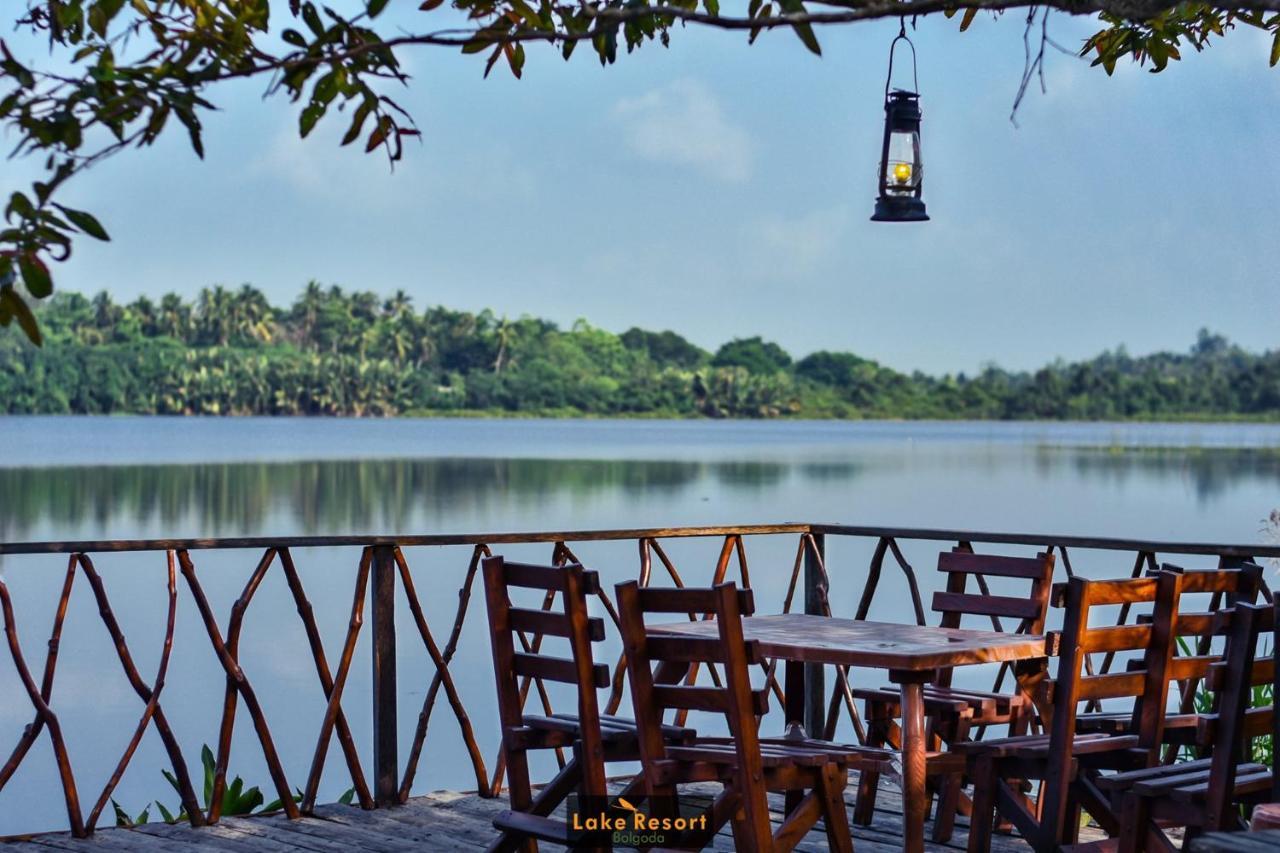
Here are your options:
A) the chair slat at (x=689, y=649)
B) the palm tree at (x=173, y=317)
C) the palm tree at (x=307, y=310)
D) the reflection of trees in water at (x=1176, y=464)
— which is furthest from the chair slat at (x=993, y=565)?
the palm tree at (x=307, y=310)

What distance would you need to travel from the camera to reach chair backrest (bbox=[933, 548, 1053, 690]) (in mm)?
4684

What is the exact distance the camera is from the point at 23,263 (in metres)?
2.32

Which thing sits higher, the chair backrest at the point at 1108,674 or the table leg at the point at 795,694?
the chair backrest at the point at 1108,674

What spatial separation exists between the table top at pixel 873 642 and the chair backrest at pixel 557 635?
23cm

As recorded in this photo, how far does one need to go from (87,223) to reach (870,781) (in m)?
3.29

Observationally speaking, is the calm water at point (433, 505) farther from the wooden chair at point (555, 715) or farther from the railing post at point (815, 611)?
the wooden chair at point (555, 715)

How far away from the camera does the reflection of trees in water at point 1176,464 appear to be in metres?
52.9

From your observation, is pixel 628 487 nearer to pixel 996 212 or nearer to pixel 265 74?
pixel 996 212

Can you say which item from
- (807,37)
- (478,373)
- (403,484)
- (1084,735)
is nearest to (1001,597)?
(1084,735)

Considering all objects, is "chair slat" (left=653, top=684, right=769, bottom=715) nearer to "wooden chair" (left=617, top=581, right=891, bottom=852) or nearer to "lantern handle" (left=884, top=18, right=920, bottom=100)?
"wooden chair" (left=617, top=581, right=891, bottom=852)

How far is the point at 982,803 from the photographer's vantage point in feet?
13.6

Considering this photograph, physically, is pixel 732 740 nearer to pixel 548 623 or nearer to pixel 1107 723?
pixel 548 623

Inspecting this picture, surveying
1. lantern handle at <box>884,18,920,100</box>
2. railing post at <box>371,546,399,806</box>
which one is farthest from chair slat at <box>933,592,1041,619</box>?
railing post at <box>371,546,399,806</box>

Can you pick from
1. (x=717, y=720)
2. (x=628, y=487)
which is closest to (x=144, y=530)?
(x=628, y=487)
